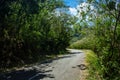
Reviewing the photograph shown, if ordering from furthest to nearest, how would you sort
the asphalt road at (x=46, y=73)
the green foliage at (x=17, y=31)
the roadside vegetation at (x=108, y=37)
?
the green foliage at (x=17, y=31) → the asphalt road at (x=46, y=73) → the roadside vegetation at (x=108, y=37)

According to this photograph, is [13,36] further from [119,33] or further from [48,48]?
[48,48]

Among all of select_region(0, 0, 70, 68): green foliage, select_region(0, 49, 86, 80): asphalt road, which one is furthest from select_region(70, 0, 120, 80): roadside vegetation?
select_region(0, 0, 70, 68): green foliage

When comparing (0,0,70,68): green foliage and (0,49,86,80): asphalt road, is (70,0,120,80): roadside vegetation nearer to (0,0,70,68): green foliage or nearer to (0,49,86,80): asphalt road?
(0,49,86,80): asphalt road

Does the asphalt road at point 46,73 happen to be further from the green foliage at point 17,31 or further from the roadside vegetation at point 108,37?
the green foliage at point 17,31

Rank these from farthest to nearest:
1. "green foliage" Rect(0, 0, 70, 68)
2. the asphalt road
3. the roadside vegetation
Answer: "green foliage" Rect(0, 0, 70, 68), the asphalt road, the roadside vegetation

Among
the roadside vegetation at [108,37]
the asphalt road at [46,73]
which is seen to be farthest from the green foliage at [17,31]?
the roadside vegetation at [108,37]

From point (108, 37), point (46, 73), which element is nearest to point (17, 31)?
point (46, 73)

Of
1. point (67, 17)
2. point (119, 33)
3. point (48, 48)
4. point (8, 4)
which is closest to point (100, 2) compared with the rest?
point (119, 33)

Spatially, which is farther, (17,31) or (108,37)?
(17,31)

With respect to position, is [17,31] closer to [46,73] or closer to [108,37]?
[46,73]

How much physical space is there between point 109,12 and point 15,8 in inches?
643

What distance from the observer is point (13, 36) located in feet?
101

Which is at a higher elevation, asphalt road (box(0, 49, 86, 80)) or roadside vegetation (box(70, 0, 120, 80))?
roadside vegetation (box(70, 0, 120, 80))

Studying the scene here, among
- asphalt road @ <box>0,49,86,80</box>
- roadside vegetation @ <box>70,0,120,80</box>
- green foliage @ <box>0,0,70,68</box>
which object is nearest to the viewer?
roadside vegetation @ <box>70,0,120,80</box>
